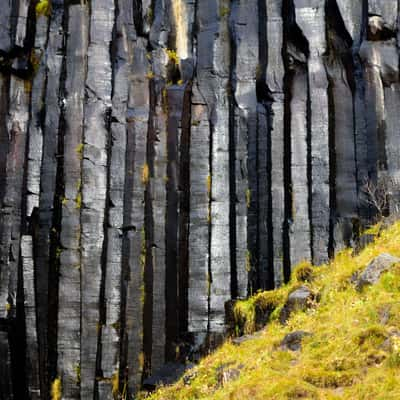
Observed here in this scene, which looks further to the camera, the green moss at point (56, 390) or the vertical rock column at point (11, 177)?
the vertical rock column at point (11, 177)

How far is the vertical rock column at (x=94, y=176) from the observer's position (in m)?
12.9

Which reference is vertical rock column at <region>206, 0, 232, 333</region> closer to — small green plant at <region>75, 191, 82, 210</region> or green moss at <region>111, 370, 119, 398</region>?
green moss at <region>111, 370, 119, 398</region>

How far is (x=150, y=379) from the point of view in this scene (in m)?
12.6

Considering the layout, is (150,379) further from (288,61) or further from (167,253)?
(288,61)

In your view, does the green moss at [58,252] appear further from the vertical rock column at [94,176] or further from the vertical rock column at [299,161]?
the vertical rock column at [299,161]

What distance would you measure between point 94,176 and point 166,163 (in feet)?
4.36

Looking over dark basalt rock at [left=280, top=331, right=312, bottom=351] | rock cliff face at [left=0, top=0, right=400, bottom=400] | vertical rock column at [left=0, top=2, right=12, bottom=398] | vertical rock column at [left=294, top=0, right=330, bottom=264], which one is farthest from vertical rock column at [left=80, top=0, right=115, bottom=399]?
dark basalt rock at [left=280, top=331, right=312, bottom=351]

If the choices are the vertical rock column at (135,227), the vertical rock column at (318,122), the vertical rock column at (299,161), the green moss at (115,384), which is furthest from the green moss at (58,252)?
the vertical rock column at (318,122)

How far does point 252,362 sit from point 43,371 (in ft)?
15.6

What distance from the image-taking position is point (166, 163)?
13.9 meters

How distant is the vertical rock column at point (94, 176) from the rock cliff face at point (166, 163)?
25 millimetres

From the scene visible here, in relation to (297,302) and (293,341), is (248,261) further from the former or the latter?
(293,341)

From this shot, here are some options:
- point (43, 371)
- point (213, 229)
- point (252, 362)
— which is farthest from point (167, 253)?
point (252, 362)

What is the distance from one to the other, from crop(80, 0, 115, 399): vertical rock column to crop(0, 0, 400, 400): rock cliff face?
0.03 metres
